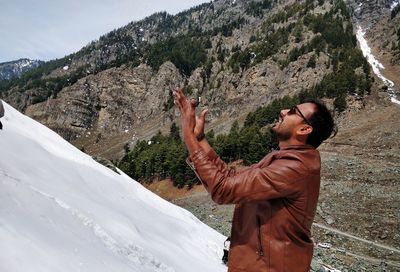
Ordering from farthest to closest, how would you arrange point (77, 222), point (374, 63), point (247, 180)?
1. point (374, 63)
2. point (77, 222)
3. point (247, 180)

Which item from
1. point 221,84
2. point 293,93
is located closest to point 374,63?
point 293,93

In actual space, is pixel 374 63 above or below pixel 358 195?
above

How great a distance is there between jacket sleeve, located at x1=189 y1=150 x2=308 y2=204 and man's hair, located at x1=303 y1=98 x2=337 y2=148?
33 cm

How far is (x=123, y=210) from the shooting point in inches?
413

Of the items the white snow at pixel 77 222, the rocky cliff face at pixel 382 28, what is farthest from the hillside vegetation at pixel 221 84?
the white snow at pixel 77 222

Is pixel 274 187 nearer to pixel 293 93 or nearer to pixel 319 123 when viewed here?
pixel 319 123

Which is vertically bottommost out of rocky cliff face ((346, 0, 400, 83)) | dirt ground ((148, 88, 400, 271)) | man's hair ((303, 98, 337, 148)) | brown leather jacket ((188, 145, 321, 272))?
dirt ground ((148, 88, 400, 271))

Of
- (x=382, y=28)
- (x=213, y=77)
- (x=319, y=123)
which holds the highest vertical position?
(x=213, y=77)

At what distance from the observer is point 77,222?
291 inches

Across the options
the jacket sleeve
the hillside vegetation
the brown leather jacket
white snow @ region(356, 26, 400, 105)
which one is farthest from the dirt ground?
the jacket sleeve

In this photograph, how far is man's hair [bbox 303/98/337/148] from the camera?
314cm

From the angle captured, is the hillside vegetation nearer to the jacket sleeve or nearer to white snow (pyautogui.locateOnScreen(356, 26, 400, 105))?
white snow (pyautogui.locateOnScreen(356, 26, 400, 105))

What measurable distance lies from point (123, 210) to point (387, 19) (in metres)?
137

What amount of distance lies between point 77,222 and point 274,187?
5342 millimetres
